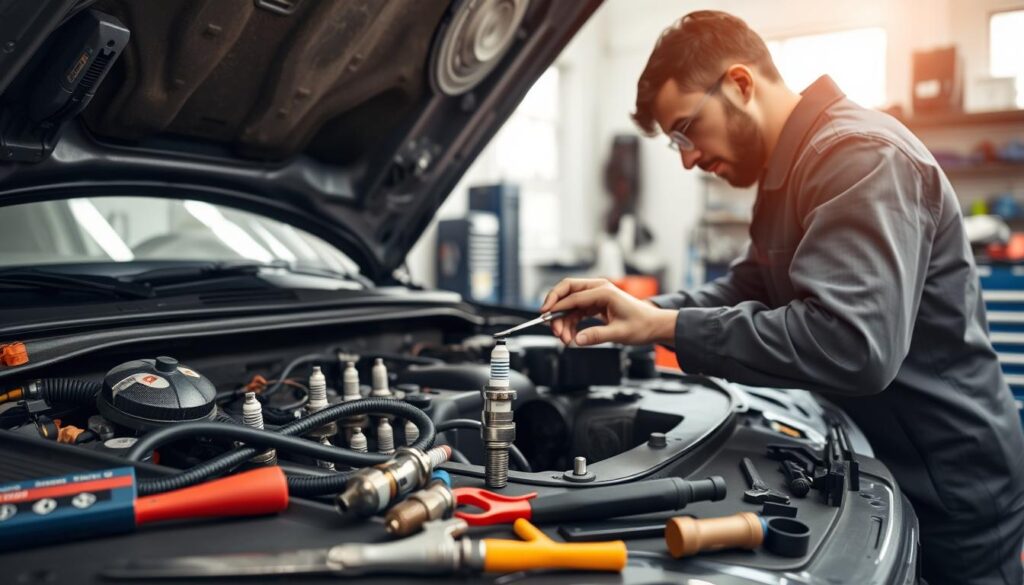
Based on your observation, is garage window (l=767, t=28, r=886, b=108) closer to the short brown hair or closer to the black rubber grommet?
the short brown hair

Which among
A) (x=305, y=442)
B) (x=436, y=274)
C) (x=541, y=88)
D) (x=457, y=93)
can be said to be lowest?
(x=436, y=274)

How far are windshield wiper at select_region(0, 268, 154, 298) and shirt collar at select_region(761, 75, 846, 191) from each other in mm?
1118

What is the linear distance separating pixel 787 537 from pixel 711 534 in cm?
8

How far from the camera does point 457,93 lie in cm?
158

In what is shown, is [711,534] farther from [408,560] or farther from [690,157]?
[690,157]

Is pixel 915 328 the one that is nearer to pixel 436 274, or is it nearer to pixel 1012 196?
pixel 436 274

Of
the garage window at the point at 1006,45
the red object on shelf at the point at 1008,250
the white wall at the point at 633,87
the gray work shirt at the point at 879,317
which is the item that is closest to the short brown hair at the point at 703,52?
the gray work shirt at the point at 879,317

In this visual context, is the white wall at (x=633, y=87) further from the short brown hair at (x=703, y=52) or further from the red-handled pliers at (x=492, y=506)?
the red-handled pliers at (x=492, y=506)

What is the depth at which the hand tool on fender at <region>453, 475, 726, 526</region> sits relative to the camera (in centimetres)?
73

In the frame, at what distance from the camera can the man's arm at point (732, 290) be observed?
58.2 inches

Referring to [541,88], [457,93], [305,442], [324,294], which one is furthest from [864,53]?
[305,442]

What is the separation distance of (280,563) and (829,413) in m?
1.09

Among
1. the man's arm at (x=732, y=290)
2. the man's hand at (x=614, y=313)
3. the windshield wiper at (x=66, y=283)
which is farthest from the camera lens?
the man's arm at (x=732, y=290)

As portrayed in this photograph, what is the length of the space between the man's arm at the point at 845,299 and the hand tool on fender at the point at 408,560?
0.45 meters
